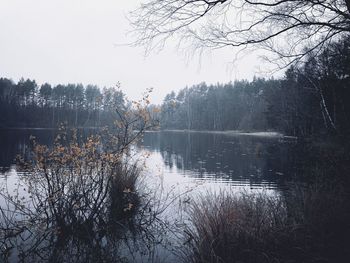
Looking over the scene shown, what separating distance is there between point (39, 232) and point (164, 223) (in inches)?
129

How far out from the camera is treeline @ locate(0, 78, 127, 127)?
7206 cm

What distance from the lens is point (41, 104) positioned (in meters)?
88.6

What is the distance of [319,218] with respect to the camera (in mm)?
5066

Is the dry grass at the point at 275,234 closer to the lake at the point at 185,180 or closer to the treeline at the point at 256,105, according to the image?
the lake at the point at 185,180

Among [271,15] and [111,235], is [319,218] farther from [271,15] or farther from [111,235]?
[111,235]

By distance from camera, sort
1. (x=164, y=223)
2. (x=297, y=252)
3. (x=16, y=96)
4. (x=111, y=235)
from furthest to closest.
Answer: (x=16, y=96), (x=164, y=223), (x=111, y=235), (x=297, y=252)

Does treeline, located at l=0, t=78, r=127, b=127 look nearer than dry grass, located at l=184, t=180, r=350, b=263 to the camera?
No

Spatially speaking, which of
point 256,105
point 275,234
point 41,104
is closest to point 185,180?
point 275,234

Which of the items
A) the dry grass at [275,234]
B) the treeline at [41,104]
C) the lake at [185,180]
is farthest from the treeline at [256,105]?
the treeline at [41,104]

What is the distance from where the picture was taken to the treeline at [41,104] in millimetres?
72062

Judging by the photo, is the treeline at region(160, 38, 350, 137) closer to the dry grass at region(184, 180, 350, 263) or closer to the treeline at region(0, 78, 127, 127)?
the dry grass at region(184, 180, 350, 263)

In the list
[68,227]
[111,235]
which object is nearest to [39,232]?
[68,227]

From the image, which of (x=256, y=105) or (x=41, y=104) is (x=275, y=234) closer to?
(x=256, y=105)

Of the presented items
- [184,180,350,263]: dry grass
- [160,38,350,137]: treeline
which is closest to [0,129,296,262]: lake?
[184,180,350,263]: dry grass
